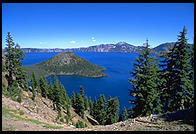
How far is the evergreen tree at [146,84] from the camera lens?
60.6ft

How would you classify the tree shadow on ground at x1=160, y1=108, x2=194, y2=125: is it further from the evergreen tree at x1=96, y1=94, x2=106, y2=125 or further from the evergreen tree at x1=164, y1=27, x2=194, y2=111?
the evergreen tree at x1=96, y1=94, x2=106, y2=125

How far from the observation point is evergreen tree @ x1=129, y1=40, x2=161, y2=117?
60.6 ft

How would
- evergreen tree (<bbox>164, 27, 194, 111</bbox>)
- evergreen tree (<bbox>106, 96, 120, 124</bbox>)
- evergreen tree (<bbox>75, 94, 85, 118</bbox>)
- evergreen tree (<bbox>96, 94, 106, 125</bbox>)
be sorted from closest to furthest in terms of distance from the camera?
evergreen tree (<bbox>164, 27, 194, 111</bbox>) < evergreen tree (<bbox>106, 96, 120, 124</bbox>) < evergreen tree (<bbox>75, 94, 85, 118</bbox>) < evergreen tree (<bbox>96, 94, 106, 125</bbox>)

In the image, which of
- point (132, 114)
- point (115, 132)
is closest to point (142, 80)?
point (132, 114)

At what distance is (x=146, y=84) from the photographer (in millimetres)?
18562

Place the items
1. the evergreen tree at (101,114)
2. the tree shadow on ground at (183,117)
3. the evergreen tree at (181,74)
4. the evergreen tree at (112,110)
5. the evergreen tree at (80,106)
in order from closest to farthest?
1. the tree shadow on ground at (183,117)
2. the evergreen tree at (181,74)
3. the evergreen tree at (112,110)
4. the evergreen tree at (80,106)
5. the evergreen tree at (101,114)

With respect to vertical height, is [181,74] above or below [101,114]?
above

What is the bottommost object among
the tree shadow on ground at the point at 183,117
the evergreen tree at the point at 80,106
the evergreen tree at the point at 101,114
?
the evergreen tree at the point at 101,114

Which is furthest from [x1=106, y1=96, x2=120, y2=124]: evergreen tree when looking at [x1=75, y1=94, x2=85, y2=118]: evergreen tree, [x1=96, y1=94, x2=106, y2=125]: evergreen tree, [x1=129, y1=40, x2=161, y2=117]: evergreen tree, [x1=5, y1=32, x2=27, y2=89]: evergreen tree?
[x1=129, y1=40, x2=161, y2=117]: evergreen tree

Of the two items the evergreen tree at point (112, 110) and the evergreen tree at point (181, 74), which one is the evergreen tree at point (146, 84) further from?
the evergreen tree at point (112, 110)

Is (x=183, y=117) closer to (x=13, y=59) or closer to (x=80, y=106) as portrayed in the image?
(x=13, y=59)

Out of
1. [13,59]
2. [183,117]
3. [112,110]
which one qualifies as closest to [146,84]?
[183,117]

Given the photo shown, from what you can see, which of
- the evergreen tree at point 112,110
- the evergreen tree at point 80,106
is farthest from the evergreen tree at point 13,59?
the evergreen tree at point 112,110

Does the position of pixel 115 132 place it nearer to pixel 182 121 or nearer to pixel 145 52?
pixel 182 121
